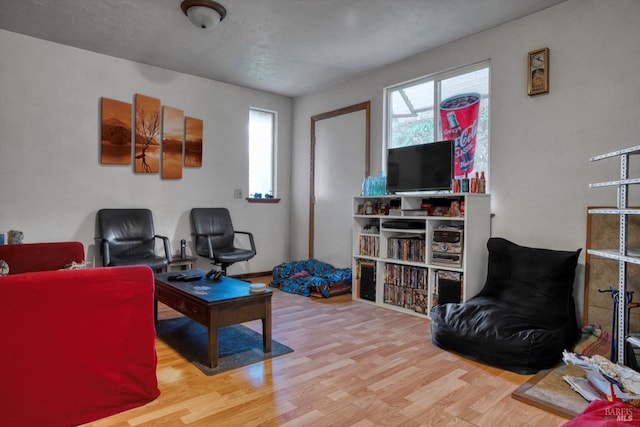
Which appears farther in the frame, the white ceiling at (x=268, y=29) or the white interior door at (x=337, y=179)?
the white interior door at (x=337, y=179)

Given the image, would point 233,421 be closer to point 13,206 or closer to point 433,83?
point 13,206

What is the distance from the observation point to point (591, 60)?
3051 mm

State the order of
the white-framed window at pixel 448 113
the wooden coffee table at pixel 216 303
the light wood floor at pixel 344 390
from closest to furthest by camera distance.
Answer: the light wood floor at pixel 344 390 → the wooden coffee table at pixel 216 303 → the white-framed window at pixel 448 113

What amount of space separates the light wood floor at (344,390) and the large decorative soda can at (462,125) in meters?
1.83

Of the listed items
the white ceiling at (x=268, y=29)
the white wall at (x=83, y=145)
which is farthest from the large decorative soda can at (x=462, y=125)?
the white wall at (x=83, y=145)

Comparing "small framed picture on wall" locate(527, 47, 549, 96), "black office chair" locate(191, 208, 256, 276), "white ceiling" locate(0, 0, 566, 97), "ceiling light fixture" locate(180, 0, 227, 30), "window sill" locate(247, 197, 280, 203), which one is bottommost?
"black office chair" locate(191, 208, 256, 276)

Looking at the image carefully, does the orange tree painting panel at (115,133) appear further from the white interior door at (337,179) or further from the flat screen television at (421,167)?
the flat screen television at (421,167)

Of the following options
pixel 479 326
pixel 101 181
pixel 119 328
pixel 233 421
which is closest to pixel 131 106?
pixel 101 181

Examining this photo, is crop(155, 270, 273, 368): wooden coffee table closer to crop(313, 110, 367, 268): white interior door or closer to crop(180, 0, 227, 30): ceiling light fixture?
crop(180, 0, 227, 30): ceiling light fixture

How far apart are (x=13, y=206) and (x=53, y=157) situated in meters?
0.62

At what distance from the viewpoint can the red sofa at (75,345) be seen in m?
1.67

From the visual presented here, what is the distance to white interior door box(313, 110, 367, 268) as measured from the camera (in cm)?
504

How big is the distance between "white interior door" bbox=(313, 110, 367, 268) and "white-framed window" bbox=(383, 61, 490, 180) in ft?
1.61

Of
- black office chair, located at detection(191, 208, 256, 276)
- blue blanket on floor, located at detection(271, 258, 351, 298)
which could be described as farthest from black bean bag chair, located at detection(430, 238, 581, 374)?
black office chair, located at detection(191, 208, 256, 276)
